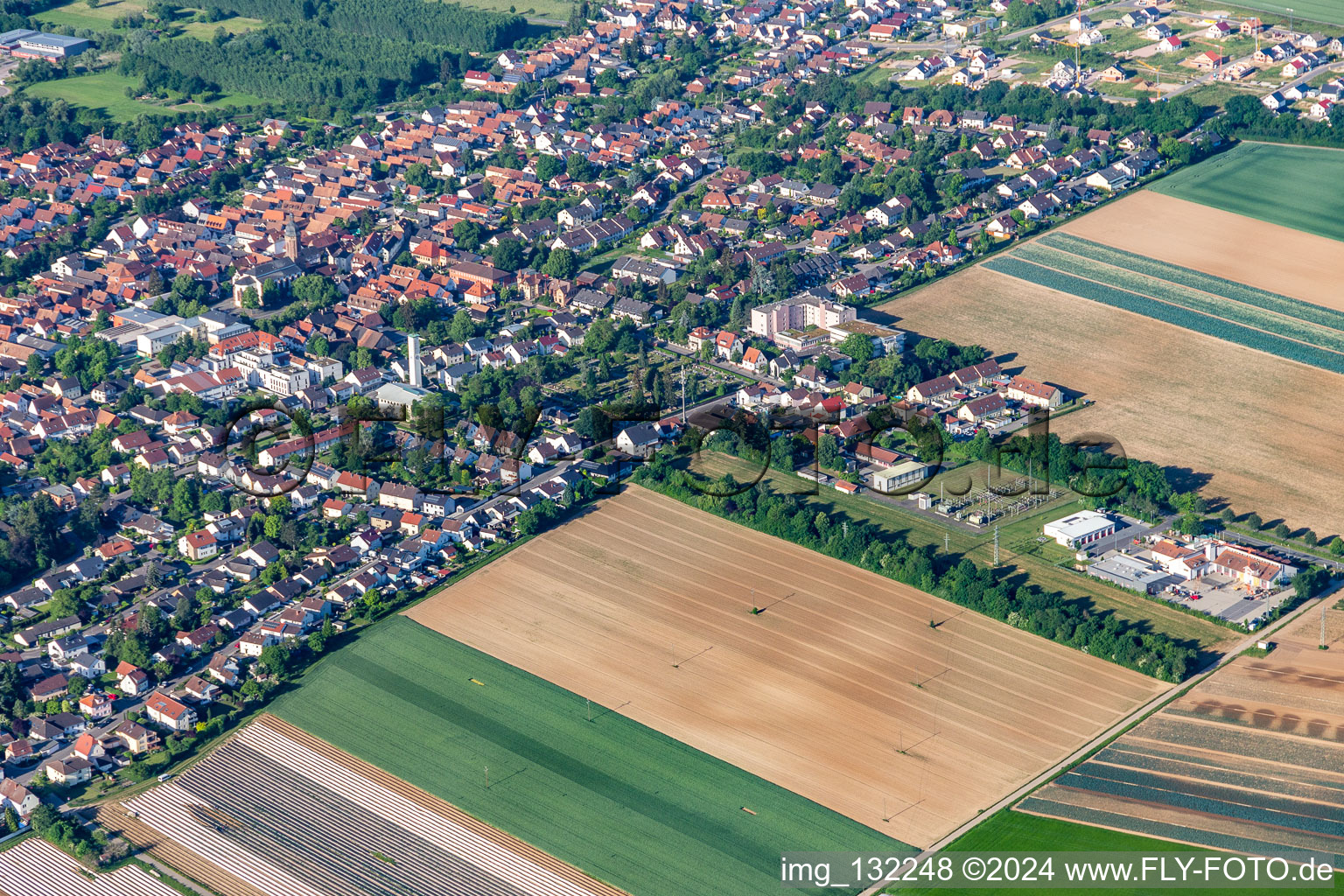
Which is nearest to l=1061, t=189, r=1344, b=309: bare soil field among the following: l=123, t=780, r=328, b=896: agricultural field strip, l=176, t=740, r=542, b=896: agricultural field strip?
l=176, t=740, r=542, b=896: agricultural field strip

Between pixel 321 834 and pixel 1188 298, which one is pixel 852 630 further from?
pixel 1188 298

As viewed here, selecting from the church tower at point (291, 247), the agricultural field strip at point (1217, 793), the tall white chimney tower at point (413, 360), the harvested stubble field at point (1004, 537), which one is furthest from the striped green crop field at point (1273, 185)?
the agricultural field strip at point (1217, 793)

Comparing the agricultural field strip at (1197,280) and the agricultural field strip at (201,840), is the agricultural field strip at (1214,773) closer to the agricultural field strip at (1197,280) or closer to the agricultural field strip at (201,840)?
the agricultural field strip at (201,840)

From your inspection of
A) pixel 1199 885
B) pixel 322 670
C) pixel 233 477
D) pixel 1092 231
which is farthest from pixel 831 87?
pixel 1199 885

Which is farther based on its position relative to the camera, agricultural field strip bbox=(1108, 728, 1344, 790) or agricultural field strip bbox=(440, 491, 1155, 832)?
agricultural field strip bbox=(440, 491, 1155, 832)

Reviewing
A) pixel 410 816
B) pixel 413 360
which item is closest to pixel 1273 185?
pixel 413 360

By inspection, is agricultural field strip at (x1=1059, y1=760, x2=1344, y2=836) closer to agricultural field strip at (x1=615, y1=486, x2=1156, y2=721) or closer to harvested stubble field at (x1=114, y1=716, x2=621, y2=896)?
agricultural field strip at (x1=615, y1=486, x2=1156, y2=721)
